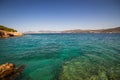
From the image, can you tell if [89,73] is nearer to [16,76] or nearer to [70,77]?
[70,77]

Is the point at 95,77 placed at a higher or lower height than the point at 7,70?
lower

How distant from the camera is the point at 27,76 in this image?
8.31 m

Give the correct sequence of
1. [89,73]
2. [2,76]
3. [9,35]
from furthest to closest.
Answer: [9,35], [89,73], [2,76]

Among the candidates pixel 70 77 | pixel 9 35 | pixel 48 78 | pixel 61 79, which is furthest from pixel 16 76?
pixel 9 35

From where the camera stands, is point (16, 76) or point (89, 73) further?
point (89, 73)

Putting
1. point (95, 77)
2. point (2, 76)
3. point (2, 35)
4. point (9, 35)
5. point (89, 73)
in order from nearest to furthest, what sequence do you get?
1. point (2, 76)
2. point (95, 77)
3. point (89, 73)
4. point (2, 35)
5. point (9, 35)

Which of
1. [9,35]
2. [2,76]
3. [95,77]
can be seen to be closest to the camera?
[2,76]

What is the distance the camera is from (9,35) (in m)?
54.9

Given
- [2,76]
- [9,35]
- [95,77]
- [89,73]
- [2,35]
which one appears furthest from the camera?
[9,35]

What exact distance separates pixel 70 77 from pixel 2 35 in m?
50.5

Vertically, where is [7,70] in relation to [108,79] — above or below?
above

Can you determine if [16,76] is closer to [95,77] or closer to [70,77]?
[70,77]

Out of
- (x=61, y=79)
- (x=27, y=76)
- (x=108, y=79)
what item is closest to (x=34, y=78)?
(x=27, y=76)

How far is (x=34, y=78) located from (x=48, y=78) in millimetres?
1031
